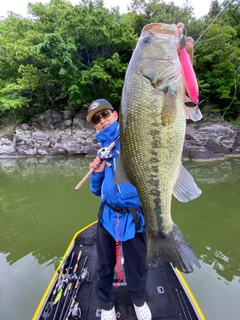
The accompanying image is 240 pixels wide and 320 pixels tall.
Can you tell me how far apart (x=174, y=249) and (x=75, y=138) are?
50.3ft

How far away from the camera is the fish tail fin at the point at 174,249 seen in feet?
5.32

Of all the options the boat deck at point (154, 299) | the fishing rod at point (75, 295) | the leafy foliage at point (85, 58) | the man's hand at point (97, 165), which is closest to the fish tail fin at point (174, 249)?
the man's hand at point (97, 165)

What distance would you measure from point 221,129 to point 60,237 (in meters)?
13.5

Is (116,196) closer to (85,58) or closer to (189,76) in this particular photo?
(189,76)

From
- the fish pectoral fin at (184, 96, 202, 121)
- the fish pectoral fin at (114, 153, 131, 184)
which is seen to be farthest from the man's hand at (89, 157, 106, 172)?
the fish pectoral fin at (184, 96, 202, 121)

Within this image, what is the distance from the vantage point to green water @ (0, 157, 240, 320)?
3.43 metres

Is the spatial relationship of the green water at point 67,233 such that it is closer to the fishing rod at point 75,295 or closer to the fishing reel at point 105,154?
the fishing rod at point 75,295

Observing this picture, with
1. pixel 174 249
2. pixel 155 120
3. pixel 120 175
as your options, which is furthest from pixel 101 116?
pixel 174 249

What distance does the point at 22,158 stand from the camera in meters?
15.4

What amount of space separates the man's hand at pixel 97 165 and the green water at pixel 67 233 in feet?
8.76

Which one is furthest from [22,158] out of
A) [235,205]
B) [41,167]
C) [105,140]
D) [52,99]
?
[105,140]

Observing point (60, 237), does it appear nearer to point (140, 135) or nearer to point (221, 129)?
point (140, 135)

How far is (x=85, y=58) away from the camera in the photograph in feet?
55.5

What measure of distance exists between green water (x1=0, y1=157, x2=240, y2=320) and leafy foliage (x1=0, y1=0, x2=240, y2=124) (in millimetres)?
8432
